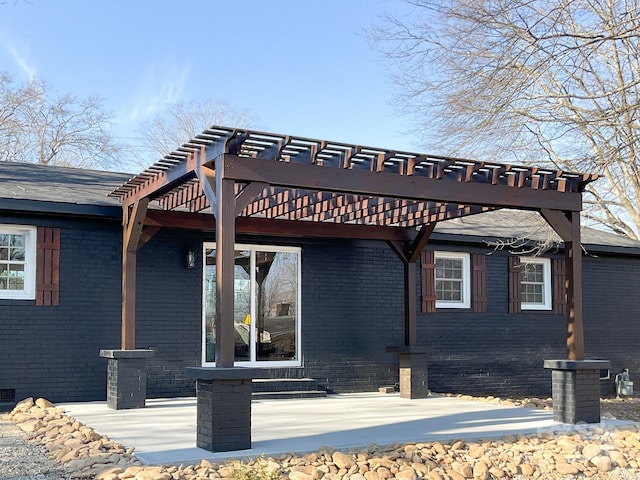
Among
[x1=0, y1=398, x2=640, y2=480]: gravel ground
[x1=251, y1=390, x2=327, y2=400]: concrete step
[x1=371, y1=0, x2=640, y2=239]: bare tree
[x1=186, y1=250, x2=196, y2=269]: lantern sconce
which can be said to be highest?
[x1=371, y1=0, x2=640, y2=239]: bare tree

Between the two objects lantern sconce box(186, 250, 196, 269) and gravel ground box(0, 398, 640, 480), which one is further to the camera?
lantern sconce box(186, 250, 196, 269)

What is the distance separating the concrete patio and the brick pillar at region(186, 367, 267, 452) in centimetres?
12

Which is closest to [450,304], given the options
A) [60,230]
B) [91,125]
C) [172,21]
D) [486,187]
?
[486,187]

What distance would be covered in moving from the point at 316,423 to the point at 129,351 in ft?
8.72

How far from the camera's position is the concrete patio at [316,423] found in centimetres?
676

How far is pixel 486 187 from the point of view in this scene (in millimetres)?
8195

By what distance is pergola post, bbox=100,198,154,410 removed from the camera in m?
9.28

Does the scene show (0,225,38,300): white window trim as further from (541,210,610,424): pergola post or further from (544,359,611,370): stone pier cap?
(544,359,611,370): stone pier cap

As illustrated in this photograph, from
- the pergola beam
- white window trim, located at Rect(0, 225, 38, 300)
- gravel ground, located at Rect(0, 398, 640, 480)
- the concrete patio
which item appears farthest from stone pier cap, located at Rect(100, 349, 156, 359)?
the pergola beam

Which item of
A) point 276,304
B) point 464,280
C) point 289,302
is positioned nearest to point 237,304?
point 276,304

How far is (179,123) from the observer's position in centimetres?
3356

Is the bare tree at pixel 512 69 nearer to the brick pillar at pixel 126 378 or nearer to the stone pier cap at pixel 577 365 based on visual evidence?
the stone pier cap at pixel 577 365

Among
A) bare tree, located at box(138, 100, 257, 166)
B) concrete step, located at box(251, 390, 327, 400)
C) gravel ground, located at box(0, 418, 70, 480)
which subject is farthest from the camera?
bare tree, located at box(138, 100, 257, 166)

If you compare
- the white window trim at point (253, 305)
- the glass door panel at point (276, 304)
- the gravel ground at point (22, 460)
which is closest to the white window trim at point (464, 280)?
the white window trim at point (253, 305)
